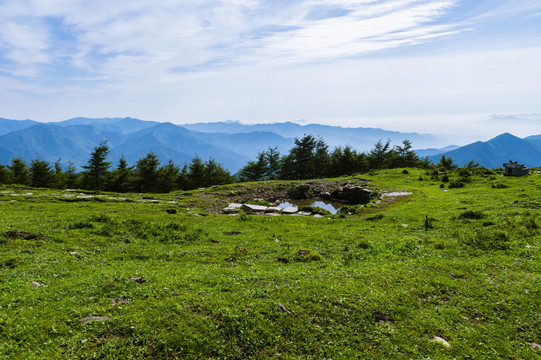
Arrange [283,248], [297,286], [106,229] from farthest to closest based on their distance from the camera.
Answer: [106,229]
[283,248]
[297,286]

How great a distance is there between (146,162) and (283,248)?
198ft

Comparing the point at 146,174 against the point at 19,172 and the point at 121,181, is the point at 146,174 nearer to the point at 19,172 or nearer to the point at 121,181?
the point at 121,181

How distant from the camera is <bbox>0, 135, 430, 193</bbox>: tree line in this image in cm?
6556

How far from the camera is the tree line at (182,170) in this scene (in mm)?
65562

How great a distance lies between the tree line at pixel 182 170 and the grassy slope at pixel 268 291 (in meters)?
49.4

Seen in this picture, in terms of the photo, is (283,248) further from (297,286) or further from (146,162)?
(146,162)

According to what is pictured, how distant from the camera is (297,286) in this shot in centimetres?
1061

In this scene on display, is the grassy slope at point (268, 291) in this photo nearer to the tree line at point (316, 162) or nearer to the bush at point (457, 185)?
the bush at point (457, 185)

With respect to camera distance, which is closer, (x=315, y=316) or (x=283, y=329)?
(x=283, y=329)

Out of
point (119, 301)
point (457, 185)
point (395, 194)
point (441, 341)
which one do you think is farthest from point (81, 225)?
point (457, 185)

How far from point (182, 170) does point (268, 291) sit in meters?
74.5

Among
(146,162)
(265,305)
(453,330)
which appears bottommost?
(453,330)

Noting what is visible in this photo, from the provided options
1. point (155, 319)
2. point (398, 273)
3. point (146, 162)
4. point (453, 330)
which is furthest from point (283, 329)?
point (146, 162)

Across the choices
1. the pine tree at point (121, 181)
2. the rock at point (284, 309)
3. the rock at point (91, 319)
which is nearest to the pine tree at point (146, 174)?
the pine tree at point (121, 181)
